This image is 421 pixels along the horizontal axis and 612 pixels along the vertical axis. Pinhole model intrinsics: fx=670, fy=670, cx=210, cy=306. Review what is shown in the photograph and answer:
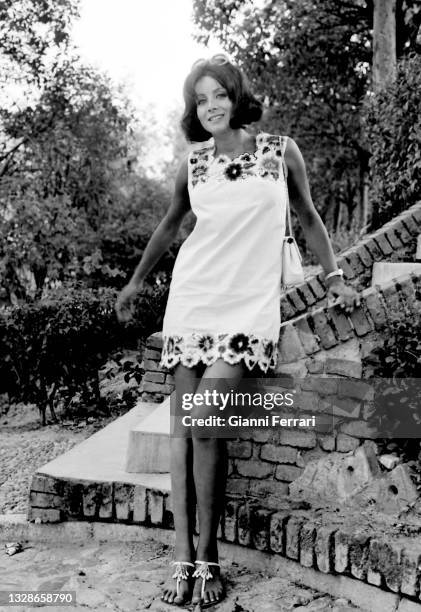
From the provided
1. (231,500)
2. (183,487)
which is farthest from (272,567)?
(183,487)

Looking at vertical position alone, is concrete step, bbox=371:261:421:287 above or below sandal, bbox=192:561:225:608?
above

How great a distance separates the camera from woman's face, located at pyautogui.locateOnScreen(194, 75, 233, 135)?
2756mm

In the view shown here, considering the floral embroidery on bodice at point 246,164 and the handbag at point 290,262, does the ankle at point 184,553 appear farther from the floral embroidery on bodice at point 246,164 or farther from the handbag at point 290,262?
the floral embroidery on bodice at point 246,164

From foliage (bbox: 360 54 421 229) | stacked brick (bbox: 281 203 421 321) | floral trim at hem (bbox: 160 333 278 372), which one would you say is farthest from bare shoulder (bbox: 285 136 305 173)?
foliage (bbox: 360 54 421 229)

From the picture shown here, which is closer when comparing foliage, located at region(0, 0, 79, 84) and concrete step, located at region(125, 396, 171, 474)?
concrete step, located at region(125, 396, 171, 474)

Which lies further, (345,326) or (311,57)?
(311,57)

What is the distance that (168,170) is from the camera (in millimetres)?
32219

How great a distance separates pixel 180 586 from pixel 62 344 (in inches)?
137

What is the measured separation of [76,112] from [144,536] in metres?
9.66

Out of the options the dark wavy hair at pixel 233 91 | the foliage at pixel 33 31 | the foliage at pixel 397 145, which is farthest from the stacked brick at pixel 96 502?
the foliage at pixel 33 31

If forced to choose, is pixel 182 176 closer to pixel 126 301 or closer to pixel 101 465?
pixel 126 301

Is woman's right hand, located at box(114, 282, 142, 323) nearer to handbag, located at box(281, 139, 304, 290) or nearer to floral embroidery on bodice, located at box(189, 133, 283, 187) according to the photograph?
floral embroidery on bodice, located at box(189, 133, 283, 187)

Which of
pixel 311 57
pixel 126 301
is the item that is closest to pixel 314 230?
pixel 126 301

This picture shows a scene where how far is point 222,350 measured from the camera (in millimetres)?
2570
